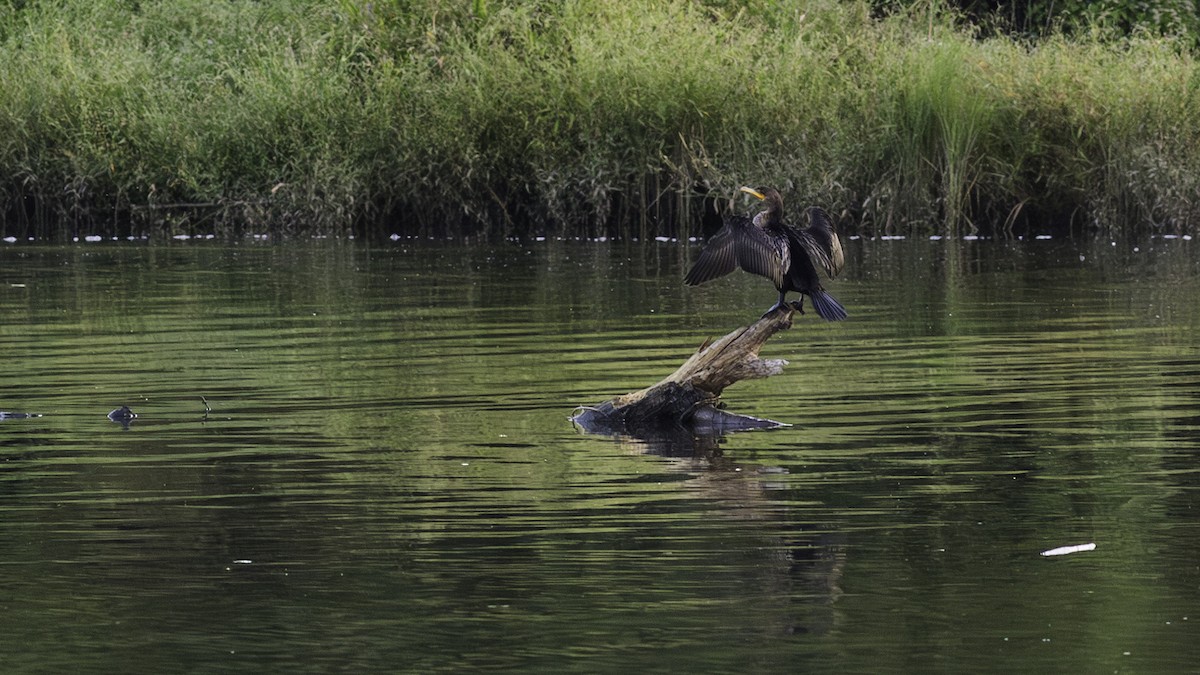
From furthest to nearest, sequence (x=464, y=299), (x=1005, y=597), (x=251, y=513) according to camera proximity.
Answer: (x=464, y=299), (x=251, y=513), (x=1005, y=597)

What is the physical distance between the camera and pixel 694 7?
28.3 m

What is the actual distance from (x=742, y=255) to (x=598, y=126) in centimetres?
1524

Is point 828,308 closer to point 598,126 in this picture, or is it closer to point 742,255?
point 742,255

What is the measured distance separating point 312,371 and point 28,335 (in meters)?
3.39

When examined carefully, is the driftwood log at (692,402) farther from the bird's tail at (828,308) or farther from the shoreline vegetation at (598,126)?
the shoreline vegetation at (598,126)

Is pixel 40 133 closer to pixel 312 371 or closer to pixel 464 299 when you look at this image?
pixel 464 299

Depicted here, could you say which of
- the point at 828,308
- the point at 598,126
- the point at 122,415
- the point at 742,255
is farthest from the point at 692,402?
the point at 598,126

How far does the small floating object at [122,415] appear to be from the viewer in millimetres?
10781

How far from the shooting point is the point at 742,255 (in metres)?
10.7

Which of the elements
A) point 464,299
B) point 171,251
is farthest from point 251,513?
point 171,251

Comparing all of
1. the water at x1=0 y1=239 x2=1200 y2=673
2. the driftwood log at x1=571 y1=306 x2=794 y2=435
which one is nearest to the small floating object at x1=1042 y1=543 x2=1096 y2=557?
the water at x1=0 y1=239 x2=1200 y2=673

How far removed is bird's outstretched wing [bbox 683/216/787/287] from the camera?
34.8ft

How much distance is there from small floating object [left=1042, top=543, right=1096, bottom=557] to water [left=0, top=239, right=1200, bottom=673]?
0.07 meters

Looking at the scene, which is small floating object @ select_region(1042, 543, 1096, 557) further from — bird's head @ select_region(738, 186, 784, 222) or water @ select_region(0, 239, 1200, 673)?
bird's head @ select_region(738, 186, 784, 222)
